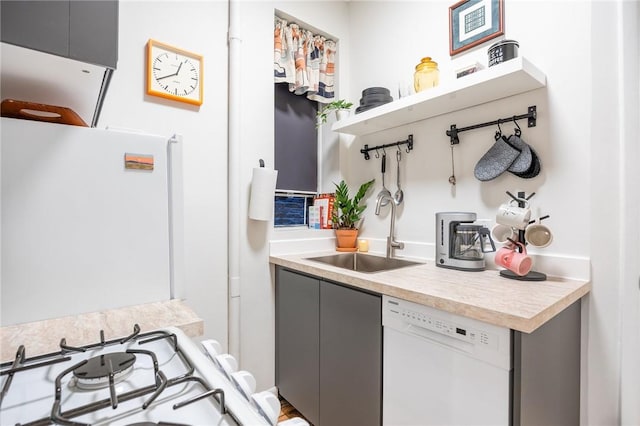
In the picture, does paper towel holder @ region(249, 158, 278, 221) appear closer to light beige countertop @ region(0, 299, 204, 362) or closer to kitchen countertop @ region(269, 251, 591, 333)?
kitchen countertop @ region(269, 251, 591, 333)

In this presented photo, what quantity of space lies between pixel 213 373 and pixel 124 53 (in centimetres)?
160

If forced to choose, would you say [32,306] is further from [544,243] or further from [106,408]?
[544,243]

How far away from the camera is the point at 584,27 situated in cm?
128

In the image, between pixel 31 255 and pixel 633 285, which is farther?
pixel 633 285

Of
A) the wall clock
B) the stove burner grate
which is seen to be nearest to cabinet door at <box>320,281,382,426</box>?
the stove burner grate

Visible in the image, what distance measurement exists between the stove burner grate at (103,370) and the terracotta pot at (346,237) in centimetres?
163

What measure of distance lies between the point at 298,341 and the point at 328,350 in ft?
0.92

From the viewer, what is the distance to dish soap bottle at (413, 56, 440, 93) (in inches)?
66.0

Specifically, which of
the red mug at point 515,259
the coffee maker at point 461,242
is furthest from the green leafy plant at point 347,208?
the red mug at point 515,259

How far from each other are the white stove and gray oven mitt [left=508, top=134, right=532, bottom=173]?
4.66ft

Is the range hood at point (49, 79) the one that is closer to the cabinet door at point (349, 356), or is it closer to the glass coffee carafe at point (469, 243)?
the cabinet door at point (349, 356)

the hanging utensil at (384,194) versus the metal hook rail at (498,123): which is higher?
the metal hook rail at (498,123)

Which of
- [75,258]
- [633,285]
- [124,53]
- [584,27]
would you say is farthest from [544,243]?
[124,53]

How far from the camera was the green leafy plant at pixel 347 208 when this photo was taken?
7.10 ft
